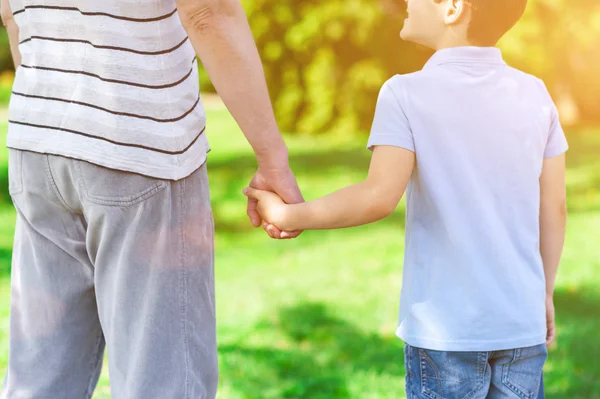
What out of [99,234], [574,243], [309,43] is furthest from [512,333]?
[309,43]

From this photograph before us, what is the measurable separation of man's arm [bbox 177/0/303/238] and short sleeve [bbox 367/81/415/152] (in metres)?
0.29

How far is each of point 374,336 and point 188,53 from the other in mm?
2589

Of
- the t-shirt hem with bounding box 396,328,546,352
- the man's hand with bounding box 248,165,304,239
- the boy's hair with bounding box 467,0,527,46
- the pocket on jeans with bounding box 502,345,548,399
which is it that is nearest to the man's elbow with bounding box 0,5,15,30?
the man's hand with bounding box 248,165,304,239

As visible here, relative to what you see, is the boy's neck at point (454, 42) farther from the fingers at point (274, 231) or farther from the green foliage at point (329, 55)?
the green foliage at point (329, 55)

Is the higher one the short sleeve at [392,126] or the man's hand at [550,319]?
the short sleeve at [392,126]

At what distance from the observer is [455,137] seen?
189 centimetres

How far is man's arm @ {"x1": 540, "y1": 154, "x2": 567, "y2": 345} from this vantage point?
6.79 feet

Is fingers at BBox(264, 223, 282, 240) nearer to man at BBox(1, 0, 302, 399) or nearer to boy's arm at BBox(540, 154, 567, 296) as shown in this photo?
man at BBox(1, 0, 302, 399)

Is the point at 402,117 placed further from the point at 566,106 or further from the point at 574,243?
the point at 566,106

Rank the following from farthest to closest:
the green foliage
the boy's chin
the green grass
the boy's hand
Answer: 1. the green foliage
2. the green grass
3. the boy's hand
4. the boy's chin

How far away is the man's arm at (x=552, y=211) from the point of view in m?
2.07

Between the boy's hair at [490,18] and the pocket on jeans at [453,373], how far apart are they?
0.77 meters

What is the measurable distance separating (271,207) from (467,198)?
587 mm

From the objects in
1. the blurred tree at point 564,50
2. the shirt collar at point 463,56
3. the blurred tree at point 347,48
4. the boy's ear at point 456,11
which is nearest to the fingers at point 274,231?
the shirt collar at point 463,56
